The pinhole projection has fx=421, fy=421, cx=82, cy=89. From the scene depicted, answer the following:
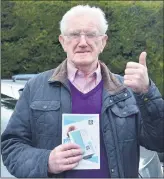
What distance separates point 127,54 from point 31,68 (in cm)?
288

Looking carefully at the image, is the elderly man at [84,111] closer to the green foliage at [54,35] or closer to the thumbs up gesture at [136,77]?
the thumbs up gesture at [136,77]

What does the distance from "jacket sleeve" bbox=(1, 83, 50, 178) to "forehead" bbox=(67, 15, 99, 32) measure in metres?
0.39

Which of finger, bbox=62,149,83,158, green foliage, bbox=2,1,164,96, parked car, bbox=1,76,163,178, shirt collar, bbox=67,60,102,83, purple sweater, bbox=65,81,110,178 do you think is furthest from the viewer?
green foliage, bbox=2,1,164,96

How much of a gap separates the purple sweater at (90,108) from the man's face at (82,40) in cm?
15

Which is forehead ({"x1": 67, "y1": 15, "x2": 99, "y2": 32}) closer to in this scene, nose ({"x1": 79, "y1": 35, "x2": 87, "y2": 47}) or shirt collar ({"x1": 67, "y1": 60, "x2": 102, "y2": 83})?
nose ({"x1": 79, "y1": 35, "x2": 87, "y2": 47})

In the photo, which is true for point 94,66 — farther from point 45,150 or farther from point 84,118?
point 45,150

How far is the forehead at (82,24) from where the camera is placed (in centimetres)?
207

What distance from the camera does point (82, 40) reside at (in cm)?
206

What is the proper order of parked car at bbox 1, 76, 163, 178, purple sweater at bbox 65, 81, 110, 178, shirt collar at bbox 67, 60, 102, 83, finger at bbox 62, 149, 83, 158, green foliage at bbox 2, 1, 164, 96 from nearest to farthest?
finger at bbox 62, 149, 83, 158 < purple sweater at bbox 65, 81, 110, 178 < shirt collar at bbox 67, 60, 102, 83 < parked car at bbox 1, 76, 163, 178 < green foliage at bbox 2, 1, 164, 96

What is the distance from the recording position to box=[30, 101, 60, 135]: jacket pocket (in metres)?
2.04

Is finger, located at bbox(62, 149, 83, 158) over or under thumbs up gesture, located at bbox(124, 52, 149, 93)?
under

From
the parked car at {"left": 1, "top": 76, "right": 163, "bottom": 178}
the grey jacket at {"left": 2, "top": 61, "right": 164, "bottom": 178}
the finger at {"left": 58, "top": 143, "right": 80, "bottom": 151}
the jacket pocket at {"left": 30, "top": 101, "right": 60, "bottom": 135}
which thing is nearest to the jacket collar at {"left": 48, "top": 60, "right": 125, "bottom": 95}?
the grey jacket at {"left": 2, "top": 61, "right": 164, "bottom": 178}

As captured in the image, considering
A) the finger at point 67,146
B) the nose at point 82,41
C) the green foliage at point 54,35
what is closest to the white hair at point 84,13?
the nose at point 82,41

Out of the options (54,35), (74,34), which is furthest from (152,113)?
(54,35)
